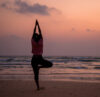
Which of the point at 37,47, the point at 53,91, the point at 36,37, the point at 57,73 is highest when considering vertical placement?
the point at 36,37

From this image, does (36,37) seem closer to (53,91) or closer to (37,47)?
(37,47)

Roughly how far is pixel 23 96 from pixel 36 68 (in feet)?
3.55

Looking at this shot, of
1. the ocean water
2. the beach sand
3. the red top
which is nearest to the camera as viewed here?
the beach sand

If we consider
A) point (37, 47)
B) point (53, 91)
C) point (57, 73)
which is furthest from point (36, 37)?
point (57, 73)

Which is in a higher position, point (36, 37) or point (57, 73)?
point (36, 37)

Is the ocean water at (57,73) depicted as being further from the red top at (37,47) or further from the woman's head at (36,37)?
the woman's head at (36,37)

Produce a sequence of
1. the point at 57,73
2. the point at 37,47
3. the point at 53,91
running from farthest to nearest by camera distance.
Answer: the point at 57,73
the point at 53,91
the point at 37,47

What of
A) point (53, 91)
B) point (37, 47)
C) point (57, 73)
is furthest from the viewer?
point (57, 73)

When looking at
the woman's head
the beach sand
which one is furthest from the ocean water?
the woman's head

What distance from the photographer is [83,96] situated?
536 cm

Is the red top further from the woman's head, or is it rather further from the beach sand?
the beach sand

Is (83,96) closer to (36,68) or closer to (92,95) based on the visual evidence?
(92,95)

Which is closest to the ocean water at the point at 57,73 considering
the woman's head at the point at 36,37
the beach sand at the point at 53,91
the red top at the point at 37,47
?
the beach sand at the point at 53,91

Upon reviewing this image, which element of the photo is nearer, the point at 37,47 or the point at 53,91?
the point at 37,47
